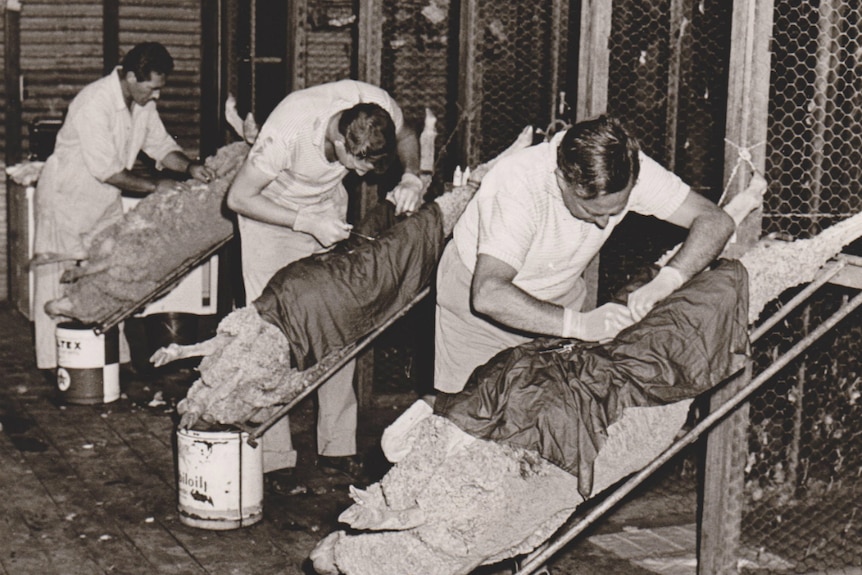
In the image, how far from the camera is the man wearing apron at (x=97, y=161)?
8320 mm

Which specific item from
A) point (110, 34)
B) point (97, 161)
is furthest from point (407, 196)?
point (110, 34)

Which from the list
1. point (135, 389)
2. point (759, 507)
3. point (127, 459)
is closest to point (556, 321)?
point (759, 507)

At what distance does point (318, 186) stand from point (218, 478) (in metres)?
1.56

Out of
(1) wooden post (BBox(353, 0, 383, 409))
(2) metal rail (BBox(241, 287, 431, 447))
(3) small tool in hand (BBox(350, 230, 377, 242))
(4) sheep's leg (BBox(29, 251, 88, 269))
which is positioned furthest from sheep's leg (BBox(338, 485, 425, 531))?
(4) sheep's leg (BBox(29, 251, 88, 269))

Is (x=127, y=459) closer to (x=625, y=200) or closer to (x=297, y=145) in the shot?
(x=297, y=145)

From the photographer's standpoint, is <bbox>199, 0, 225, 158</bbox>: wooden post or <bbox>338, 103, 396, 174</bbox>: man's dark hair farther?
<bbox>199, 0, 225, 158</bbox>: wooden post

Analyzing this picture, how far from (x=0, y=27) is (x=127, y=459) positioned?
5664 millimetres

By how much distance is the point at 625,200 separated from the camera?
4.54 meters

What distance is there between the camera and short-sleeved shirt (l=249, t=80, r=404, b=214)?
6277mm

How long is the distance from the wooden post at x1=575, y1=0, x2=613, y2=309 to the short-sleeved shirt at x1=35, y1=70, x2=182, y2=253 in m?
3.89

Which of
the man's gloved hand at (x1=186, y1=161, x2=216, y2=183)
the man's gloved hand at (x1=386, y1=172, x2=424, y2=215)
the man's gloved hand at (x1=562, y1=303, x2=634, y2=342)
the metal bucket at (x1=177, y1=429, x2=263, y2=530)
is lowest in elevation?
the metal bucket at (x1=177, y1=429, x2=263, y2=530)

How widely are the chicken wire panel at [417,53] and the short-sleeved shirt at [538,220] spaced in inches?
134

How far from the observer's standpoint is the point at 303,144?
6.32 m

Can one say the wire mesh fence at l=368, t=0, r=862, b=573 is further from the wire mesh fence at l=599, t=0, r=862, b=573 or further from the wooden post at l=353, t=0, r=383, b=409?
the wooden post at l=353, t=0, r=383, b=409
